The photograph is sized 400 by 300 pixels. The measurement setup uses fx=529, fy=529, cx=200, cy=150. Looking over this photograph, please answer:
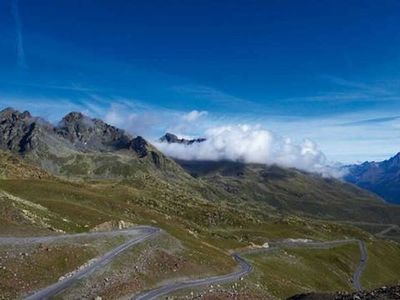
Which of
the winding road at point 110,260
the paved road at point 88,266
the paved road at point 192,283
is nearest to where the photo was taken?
the paved road at point 88,266

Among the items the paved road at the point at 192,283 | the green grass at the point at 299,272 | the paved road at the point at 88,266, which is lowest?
the green grass at the point at 299,272

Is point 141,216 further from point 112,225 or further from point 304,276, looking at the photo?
point 304,276

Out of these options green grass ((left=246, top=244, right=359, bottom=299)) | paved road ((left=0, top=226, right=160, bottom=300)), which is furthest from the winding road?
green grass ((left=246, top=244, right=359, bottom=299))

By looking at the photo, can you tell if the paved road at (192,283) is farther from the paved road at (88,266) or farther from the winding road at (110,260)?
the paved road at (88,266)

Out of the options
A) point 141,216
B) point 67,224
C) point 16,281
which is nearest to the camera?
point 16,281

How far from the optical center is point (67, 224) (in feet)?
316

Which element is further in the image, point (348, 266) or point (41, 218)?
point (348, 266)

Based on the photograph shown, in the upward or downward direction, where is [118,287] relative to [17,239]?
downward

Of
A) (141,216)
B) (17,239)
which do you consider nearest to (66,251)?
(17,239)

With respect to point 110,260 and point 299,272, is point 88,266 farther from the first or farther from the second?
point 299,272

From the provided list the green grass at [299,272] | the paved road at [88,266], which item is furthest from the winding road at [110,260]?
the green grass at [299,272]

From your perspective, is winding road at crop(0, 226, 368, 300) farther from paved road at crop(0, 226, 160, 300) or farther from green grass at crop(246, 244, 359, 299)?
green grass at crop(246, 244, 359, 299)

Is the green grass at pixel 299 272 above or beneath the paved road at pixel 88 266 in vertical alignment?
beneath

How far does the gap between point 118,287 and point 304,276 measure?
8930cm
